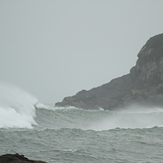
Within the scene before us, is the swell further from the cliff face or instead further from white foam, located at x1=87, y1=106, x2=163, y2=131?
the cliff face

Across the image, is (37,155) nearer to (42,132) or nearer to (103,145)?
(103,145)

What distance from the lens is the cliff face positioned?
85.6 metres

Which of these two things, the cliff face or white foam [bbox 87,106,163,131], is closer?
white foam [bbox 87,106,163,131]

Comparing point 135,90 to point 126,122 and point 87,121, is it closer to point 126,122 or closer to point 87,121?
point 126,122

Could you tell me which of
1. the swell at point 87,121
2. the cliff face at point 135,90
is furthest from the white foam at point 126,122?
the cliff face at point 135,90

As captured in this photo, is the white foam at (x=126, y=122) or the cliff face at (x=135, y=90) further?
the cliff face at (x=135, y=90)

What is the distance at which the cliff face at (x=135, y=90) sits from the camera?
85562mm

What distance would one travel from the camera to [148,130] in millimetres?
29031

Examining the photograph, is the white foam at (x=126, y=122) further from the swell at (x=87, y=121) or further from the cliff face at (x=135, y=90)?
the cliff face at (x=135, y=90)

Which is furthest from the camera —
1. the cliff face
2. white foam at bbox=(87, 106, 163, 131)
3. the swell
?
the cliff face

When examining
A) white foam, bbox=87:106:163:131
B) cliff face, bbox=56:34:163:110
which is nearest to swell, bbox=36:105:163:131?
white foam, bbox=87:106:163:131

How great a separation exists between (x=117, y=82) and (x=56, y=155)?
81.6 metres

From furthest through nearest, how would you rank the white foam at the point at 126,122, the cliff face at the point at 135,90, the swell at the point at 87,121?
1. the cliff face at the point at 135,90
2. the white foam at the point at 126,122
3. the swell at the point at 87,121

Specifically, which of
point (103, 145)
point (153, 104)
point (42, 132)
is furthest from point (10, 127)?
point (153, 104)
